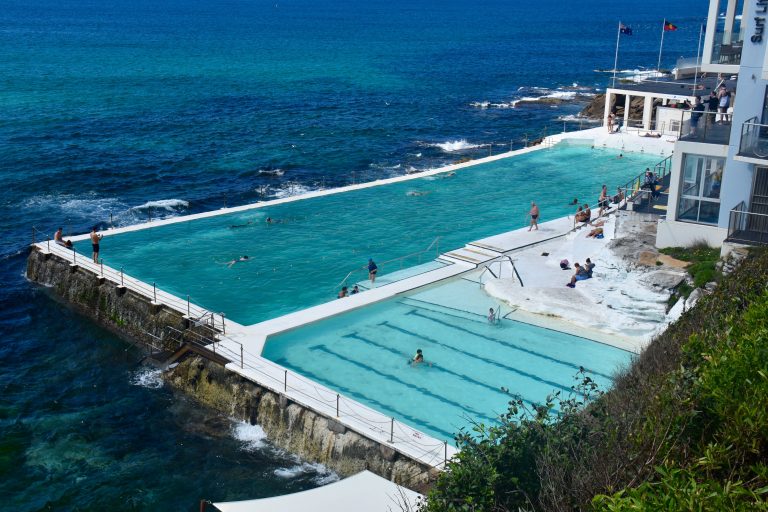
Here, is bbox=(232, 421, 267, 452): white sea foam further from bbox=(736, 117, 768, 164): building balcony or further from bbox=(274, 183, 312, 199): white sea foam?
bbox=(274, 183, 312, 199): white sea foam

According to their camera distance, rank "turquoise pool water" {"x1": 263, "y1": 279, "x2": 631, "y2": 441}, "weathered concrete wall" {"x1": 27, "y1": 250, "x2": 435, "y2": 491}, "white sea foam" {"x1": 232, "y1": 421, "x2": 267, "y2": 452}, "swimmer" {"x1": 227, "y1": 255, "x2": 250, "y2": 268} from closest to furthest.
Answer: "weathered concrete wall" {"x1": 27, "y1": 250, "x2": 435, "y2": 491} < "turquoise pool water" {"x1": 263, "y1": 279, "x2": 631, "y2": 441} < "white sea foam" {"x1": 232, "y1": 421, "x2": 267, "y2": 452} < "swimmer" {"x1": 227, "y1": 255, "x2": 250, "y2": 268}

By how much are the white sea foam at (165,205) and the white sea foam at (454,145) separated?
21.4 m

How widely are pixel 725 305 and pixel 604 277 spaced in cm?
1166

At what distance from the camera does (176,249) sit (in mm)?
33438

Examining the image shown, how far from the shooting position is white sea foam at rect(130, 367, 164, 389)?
2625 centimetres

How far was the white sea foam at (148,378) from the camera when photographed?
26.2 meters

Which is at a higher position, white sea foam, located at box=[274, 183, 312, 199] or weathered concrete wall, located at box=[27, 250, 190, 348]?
white sea foam, located at box=[274, 183, 312, 199]

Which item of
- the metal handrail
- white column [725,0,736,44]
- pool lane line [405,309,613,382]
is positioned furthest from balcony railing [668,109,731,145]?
the metal handrail

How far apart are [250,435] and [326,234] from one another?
44.1 feet

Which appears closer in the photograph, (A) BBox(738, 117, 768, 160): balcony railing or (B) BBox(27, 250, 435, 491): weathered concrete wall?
(B) BBox(27, 250, 435, 491): weathered concrete wall

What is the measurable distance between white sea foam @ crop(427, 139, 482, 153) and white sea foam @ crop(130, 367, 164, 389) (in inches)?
1462

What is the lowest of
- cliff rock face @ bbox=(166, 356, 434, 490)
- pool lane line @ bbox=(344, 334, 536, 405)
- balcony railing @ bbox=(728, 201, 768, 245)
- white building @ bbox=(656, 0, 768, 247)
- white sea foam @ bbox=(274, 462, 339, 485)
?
white sea foam @ bbox=(274, 462, 339, 485)

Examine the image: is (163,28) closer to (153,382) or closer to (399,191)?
(399,191)

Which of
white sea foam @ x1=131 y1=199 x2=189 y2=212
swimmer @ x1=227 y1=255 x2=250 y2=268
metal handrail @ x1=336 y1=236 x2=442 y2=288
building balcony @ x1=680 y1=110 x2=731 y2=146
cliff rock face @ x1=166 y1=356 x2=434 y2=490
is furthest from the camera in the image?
white sea foam @ x1=131 y1=199 x2=189 y2=212
